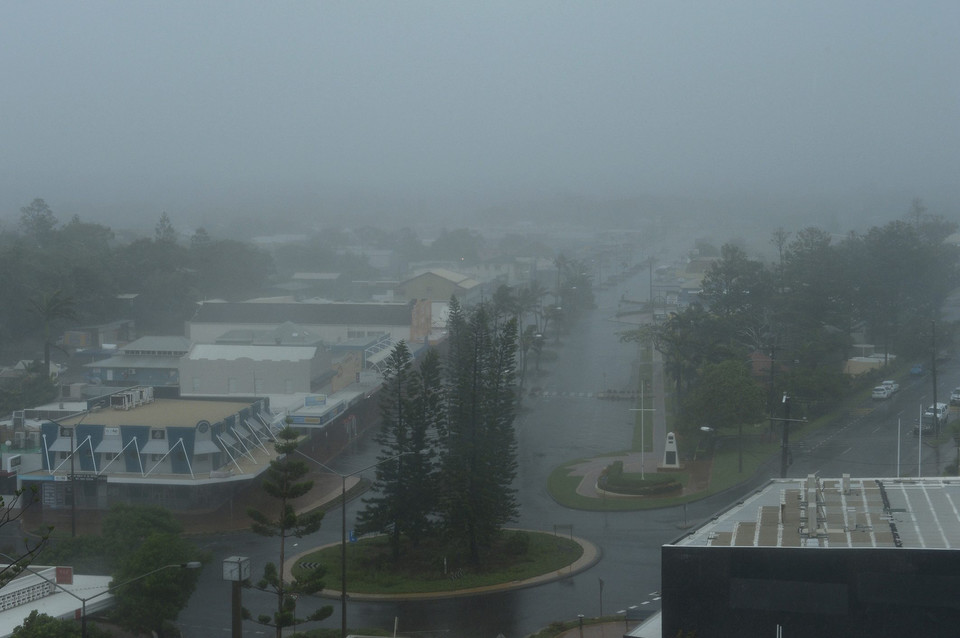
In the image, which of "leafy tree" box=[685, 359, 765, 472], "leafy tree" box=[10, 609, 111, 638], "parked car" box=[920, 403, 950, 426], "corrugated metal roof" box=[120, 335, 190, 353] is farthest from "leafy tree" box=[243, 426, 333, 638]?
"corrugated metal roof" box=[120, 335, 190, 353]

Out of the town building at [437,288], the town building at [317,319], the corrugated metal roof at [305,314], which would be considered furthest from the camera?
the town building at [437,288]

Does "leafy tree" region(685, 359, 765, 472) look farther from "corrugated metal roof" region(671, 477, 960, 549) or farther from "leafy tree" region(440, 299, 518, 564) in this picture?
"corrugated metal roof" region(671, 477, 960, 549)

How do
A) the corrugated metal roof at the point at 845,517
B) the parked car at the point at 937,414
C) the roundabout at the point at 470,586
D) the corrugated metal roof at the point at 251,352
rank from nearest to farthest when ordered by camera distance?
the corrugated metal roof at the point at 845,517 → the roundabout at the point at 470,586 → the parked car at the point at 937,414 → the corrugated metal roof at the point at 251,352

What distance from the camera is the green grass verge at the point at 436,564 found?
14.8 m

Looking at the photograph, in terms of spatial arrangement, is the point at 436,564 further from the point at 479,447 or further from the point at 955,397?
the point at 955,397

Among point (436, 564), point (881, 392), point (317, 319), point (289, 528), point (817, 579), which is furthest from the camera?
point (317, 319)

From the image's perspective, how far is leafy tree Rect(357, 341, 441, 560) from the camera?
16.2m

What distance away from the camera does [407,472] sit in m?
16.5

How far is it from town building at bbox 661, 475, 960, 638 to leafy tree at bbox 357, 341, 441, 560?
252 inches

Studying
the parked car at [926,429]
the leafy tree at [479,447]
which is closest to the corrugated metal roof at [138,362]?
the leafy tree at [479,447]

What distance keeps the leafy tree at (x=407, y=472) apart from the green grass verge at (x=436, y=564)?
1.17ft

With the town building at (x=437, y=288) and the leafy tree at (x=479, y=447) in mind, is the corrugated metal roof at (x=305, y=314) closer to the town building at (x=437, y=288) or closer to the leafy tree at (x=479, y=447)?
the town building at (x=437, y=288)

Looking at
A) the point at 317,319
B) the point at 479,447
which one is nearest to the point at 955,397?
the point at 479,447

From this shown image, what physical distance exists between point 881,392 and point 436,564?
14093mm
